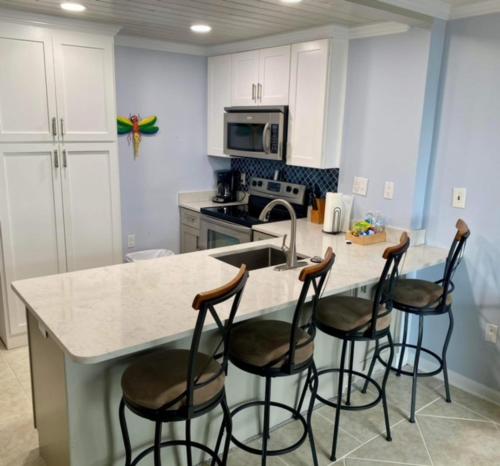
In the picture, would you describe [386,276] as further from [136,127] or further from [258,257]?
[136,127]

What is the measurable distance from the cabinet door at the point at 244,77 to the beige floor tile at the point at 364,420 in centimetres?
233

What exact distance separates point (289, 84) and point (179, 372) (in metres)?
2.38

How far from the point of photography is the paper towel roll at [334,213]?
3182 millimetres

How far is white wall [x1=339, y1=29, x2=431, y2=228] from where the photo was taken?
284cm

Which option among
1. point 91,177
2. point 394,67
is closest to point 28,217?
point 91,177

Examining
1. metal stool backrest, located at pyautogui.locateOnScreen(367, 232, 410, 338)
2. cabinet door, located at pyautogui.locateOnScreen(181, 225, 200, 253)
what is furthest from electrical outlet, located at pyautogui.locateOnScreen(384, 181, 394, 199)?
cabinet door, located at pyautogui.locateOnScreen(181, 225, 200, 253)

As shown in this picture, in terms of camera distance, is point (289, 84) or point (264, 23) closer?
point (264, 23)

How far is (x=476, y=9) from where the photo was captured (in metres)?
2.61

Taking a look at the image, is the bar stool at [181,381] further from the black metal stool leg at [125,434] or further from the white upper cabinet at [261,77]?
the white upper cabinet at [261,77]

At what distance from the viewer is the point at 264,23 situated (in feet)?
10.1

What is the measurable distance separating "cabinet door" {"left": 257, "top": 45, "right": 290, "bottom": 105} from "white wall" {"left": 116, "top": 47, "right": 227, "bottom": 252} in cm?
81

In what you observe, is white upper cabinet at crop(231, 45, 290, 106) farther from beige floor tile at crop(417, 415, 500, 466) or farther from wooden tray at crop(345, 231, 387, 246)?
beige floor tile at crop(417, 415, 500, 466)

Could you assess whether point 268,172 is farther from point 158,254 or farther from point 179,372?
point 179,372


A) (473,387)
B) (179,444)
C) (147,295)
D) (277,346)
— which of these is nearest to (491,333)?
(473,387)
